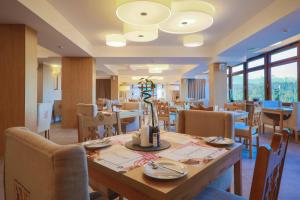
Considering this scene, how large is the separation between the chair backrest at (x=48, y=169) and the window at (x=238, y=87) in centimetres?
873

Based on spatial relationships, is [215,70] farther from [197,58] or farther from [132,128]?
[132,128]

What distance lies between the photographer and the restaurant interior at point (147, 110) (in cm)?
72

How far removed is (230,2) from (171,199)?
3307 mm

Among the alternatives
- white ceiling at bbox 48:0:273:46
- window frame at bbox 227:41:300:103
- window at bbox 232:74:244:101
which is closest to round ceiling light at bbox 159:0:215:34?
white ceiling at bbox 48:0:273:46

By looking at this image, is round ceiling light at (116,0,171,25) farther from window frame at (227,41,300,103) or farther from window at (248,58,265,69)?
window at (248,58,265,69)

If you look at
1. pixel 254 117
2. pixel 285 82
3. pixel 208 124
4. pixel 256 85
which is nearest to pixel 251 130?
pixel 254 117

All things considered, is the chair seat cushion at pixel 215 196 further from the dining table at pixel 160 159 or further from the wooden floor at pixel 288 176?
the wooden floor at pixel 288 176

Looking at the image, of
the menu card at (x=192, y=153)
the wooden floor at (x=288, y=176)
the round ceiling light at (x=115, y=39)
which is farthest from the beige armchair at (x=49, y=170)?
the round ceiling light at (x=115, y=39)

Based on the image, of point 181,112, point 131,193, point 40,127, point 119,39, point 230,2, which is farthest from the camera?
point 119,39

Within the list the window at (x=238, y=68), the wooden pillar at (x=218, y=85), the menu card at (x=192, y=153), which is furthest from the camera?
the window at (x=238, y=68)

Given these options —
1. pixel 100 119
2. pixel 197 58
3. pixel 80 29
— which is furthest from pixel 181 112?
pixel 197 58

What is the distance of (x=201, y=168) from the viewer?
97cm

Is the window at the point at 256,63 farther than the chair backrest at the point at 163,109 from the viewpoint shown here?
A: Yes

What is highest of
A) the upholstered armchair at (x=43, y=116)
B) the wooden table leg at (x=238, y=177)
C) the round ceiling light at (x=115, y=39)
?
the round ceiling light at (x=115, y=39)
